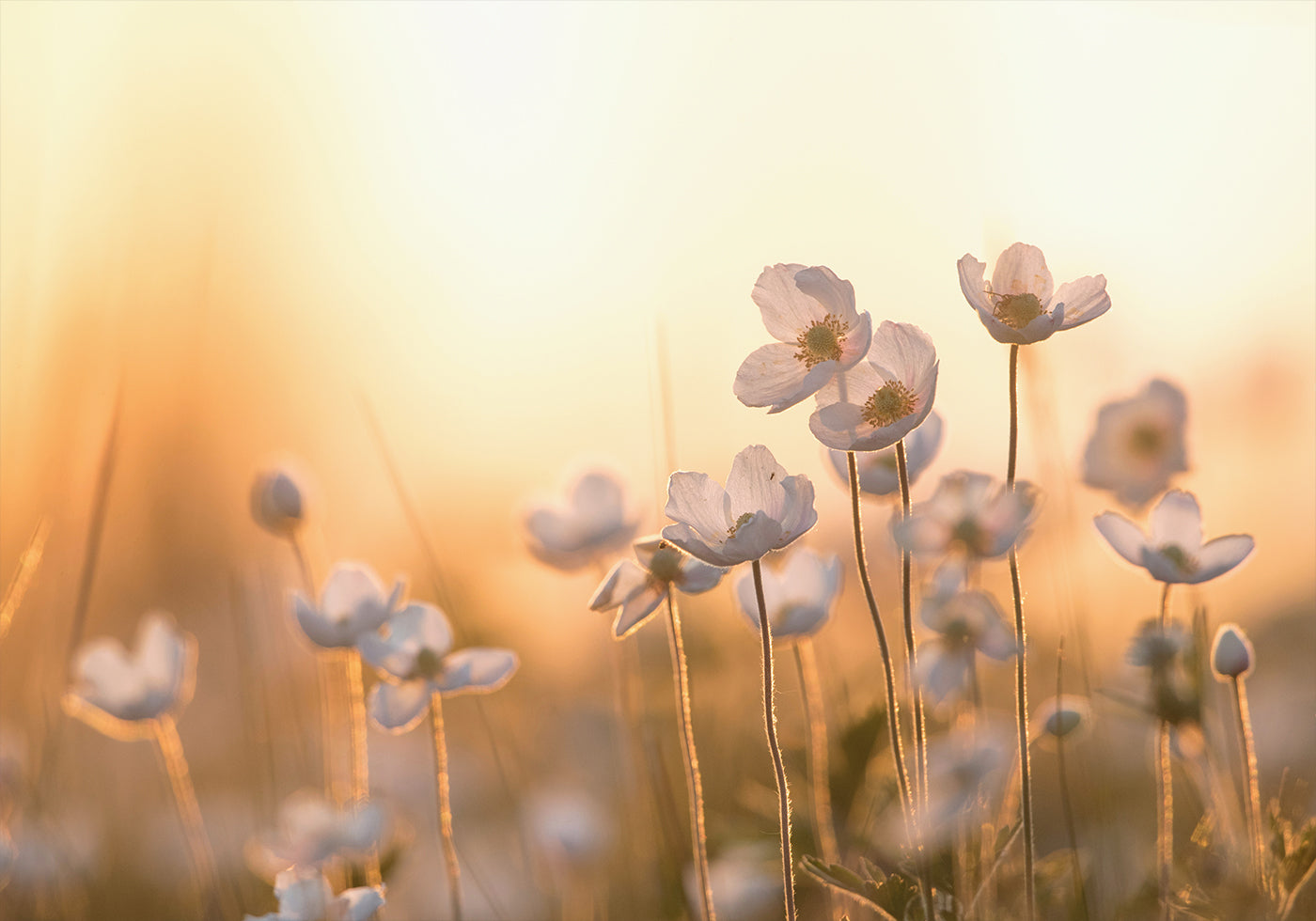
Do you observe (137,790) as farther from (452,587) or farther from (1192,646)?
(1192,646)

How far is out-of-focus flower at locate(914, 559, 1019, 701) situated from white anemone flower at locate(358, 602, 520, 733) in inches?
23.9

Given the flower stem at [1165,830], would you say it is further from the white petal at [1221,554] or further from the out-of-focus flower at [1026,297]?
the out-of-focus flower at [1026,297]

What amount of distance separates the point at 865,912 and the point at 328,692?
1.28 metres

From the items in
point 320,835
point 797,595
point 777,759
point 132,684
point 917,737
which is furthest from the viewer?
point 132,684

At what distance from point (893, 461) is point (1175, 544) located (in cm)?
45

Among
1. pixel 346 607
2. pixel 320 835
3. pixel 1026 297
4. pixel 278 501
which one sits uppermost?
pixel 1026 297

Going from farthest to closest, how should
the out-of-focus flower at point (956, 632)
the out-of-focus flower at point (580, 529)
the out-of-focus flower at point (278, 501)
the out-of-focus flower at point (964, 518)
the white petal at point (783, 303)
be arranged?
the out-of-focus flower at point (580, 529)
the out-of-focus flower at point (278, 501)
the out-of-focus flower at point (956, 632)
the out-of-focus flower at point (964, 518)
the white petal at point (783, 303)

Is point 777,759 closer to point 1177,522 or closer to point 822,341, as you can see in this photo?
point 822,341

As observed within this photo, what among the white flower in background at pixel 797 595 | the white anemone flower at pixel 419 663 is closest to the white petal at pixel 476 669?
the white anemone flower at pixel 419 663

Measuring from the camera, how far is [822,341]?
1.39 meters

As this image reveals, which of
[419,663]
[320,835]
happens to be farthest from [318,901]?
[419,663]

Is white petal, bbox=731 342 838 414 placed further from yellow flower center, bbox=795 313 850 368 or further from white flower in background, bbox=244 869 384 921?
white flower in background, bbox=244 869 384 921

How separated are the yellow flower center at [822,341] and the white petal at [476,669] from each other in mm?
640

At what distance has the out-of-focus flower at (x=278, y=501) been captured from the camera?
7.57ft
